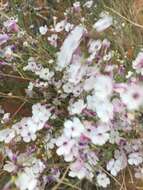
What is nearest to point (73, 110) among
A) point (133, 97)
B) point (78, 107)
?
point (78, 107)

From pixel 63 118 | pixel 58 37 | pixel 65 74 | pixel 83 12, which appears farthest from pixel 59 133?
pixel 83 12

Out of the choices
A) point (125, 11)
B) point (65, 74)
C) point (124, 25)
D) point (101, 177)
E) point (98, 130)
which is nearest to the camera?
point (98, 130)

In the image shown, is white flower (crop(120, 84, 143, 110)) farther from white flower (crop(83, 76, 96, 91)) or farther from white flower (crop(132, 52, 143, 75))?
white flower (crop(132, 52, 143, 75))

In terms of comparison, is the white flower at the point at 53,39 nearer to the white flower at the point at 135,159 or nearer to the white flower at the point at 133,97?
the white flower at the point at 135,159

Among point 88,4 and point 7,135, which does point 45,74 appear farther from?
point 88,4

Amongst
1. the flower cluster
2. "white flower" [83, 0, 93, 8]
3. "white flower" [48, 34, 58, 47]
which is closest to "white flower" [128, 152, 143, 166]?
the flower cluster

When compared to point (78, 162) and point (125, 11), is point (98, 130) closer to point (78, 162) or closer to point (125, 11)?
point (78, 162)
